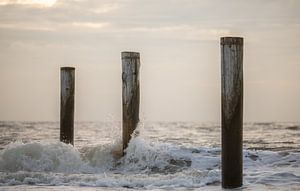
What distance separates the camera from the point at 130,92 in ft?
38.0

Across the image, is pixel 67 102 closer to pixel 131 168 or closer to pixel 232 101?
pixel 131 168

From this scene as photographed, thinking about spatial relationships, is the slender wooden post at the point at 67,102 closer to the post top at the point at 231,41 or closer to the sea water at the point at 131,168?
the sea water at the point at 131,168

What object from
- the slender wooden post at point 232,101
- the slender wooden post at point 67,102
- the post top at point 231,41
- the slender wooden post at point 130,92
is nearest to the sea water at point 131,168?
the slender wooden post at point 130,92

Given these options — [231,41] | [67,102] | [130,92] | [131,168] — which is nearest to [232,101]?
[231,41]

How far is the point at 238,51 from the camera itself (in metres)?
8.23

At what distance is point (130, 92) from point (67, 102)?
213cm

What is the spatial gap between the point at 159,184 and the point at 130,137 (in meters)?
2.63

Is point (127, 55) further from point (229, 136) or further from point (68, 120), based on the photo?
point (229, 136)

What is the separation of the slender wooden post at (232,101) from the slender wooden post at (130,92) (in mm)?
3549

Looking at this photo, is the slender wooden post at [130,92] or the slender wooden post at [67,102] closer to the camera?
the slender wooden post at [130,92]

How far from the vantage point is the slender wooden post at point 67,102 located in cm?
1280

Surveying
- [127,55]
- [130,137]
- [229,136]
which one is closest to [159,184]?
[229,136]

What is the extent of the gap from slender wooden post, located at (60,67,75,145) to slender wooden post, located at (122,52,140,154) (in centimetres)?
183

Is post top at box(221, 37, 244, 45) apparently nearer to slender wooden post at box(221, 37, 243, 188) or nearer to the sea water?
slender wooden post at box(221, 37, 243, 188)
